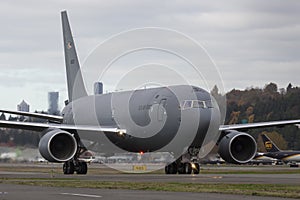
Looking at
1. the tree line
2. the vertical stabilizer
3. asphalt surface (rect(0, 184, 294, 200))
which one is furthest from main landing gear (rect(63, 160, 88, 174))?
the tree line

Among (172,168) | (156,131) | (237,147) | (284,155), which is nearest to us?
(156,131)

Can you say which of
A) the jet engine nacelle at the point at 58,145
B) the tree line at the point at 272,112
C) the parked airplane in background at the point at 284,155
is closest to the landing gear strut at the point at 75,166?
the jet engine nacelle at the point at 58,145

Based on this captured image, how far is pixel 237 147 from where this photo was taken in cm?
4281

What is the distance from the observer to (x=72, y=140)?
134ft

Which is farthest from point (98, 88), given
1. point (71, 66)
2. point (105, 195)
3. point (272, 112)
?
point (272, 112)

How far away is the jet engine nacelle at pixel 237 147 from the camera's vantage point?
41631 mm

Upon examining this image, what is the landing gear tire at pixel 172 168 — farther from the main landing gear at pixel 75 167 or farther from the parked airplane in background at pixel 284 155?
the parked airplane in background at pixel 284 155

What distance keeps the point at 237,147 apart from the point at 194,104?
171 inches

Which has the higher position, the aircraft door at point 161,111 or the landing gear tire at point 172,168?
the aircraft door at point 161,111

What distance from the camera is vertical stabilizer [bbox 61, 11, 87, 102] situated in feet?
183

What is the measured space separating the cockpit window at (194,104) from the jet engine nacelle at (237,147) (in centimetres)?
244

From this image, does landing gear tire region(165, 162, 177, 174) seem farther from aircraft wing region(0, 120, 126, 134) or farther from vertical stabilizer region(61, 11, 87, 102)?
vertical stabilizer region(61, 11, 87, 102)

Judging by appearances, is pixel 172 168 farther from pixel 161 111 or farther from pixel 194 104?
pixel 194 104

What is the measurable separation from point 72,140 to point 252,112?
87.5 m
